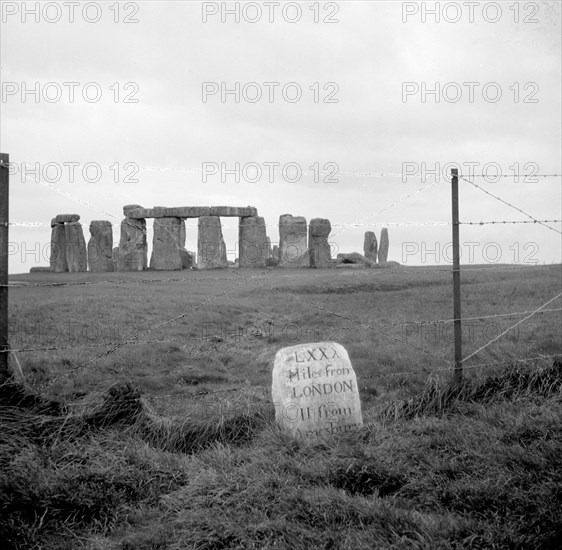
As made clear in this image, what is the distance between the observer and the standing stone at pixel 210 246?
84.1 feet

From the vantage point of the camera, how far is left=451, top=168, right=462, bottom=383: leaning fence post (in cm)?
782

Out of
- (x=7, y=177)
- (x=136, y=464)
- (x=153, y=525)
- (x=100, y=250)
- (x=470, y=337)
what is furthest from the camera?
(x=100, y=250)

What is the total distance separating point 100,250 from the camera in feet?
95.9

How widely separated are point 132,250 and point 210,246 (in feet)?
12.2

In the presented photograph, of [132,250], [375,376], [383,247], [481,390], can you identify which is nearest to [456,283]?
[481,390]

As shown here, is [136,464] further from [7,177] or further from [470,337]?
[470,337]

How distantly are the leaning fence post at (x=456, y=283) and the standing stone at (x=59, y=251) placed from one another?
75.4 feet

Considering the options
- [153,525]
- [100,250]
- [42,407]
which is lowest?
[153,525]

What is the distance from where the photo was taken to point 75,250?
1115 inches

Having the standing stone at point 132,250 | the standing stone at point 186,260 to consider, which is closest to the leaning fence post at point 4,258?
the standing stone at point 132,250

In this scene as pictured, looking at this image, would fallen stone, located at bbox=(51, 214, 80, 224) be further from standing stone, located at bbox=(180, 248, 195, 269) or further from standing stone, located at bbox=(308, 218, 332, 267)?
standing stone, located at bbox=(308, 218, 332, 267)

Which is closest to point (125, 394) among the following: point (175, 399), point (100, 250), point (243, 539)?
point (175, 399)

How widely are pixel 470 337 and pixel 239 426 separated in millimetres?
4860

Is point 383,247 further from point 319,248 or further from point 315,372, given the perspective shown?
point 315,372
